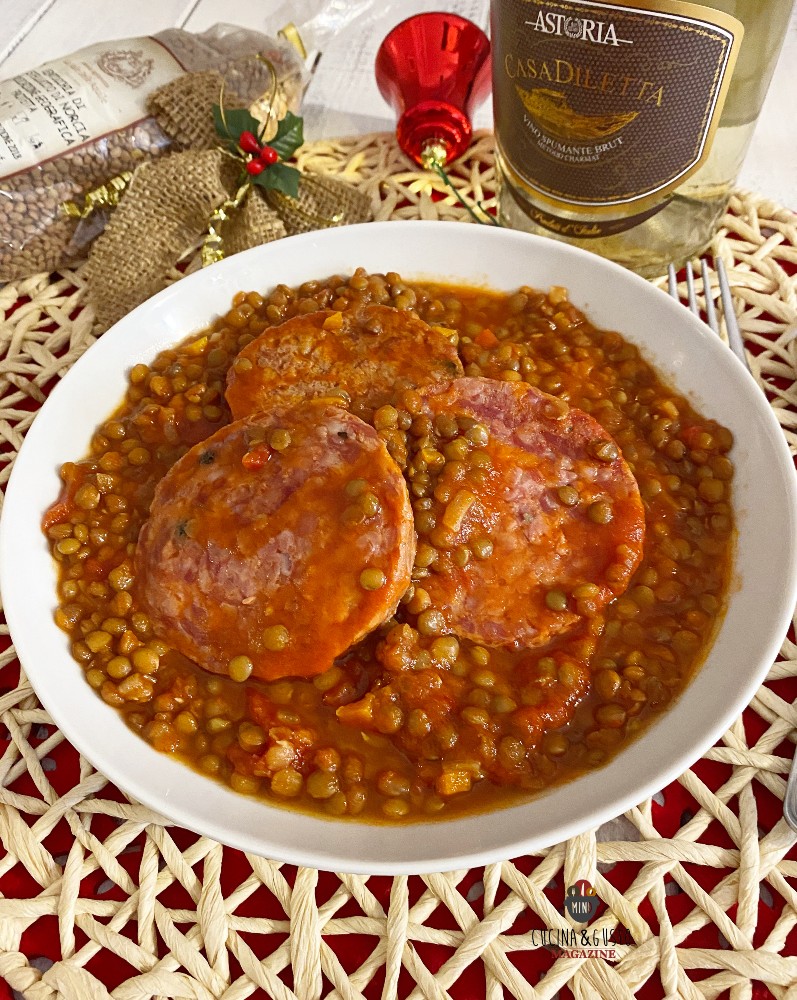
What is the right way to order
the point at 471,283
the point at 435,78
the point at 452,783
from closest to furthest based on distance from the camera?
the point at 452,783 < the point at 471,283 < the point at 435,78

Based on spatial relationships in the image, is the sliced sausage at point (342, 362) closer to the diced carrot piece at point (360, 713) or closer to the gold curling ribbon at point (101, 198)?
the diced carrot piece at point (360, 713)

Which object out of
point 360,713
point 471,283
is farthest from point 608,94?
point 360,713

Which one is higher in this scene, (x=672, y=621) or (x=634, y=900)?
(x=672, y=621)

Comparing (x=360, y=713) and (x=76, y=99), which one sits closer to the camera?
(x=360, y=713)

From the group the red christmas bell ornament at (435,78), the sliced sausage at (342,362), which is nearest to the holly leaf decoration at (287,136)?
the red christmas bell ornament at (435,78)

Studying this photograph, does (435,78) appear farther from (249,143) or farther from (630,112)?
(630,112)

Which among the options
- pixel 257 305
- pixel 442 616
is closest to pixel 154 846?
pixel 442 616

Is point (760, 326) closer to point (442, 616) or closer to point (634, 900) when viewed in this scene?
point (442, 616)
